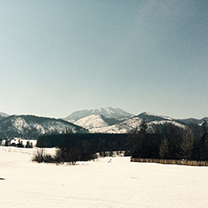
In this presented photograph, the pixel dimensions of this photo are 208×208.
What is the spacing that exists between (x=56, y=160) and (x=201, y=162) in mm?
39649

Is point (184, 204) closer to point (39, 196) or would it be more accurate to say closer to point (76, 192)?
point (76, 192)

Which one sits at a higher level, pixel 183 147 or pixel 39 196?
pixel 183 147

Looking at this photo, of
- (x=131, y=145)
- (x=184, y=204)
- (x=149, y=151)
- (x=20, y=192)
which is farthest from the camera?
(x=131, y=145)

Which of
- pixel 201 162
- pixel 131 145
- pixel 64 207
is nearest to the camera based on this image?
pixel 64 207

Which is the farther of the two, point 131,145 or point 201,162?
point 131,145

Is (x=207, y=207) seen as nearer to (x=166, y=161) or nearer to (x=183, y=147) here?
(x=166, y=161)

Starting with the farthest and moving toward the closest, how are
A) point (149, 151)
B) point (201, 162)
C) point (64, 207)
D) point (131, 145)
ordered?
point (131, 145) → point (149, 151) → point (201, 162) → point (64, 207)

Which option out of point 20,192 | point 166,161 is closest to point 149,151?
point 166,161

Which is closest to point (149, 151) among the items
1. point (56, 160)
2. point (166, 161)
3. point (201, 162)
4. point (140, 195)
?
point (166, 161)

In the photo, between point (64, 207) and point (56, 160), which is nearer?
point (64, 207)

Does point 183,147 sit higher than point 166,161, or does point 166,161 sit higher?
point 183,147

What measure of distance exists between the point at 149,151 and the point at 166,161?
692 cm

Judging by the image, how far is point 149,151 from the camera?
56.4 m

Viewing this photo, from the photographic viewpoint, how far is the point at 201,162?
1742 inches
